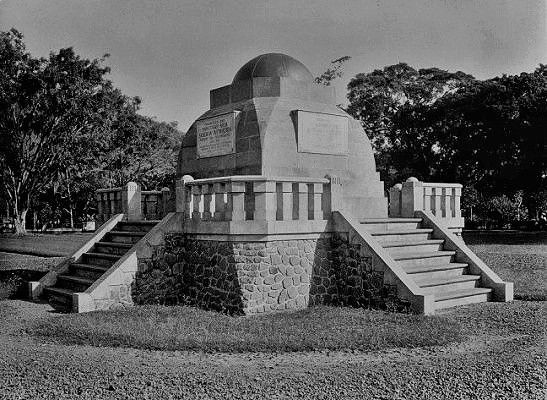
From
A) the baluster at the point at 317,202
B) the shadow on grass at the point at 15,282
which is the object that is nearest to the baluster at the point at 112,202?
the shadow on grass at the point at 15,282

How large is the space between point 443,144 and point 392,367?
28787 mm

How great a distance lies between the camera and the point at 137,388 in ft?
Answer: 19.5

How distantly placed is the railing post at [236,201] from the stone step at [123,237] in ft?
10.1

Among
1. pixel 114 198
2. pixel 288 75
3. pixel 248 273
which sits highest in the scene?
pixel 288 75

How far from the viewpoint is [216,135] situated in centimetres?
1387

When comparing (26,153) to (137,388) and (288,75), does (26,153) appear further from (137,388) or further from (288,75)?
(137,388)

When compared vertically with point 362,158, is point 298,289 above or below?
below

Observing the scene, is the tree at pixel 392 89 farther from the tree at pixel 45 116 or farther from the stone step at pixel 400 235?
the stone step at pixel 400 235

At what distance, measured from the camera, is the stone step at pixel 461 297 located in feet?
34.2

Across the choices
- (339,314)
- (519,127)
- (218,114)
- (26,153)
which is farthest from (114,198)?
(519,127)

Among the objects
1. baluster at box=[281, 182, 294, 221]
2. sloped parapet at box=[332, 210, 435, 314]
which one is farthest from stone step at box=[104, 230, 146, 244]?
sloped parapet at box=[332, 210, 435, 314]

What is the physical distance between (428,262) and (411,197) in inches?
86.2

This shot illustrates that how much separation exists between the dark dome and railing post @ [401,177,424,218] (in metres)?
3.77

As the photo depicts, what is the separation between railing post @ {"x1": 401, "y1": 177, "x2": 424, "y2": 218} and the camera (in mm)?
13453
